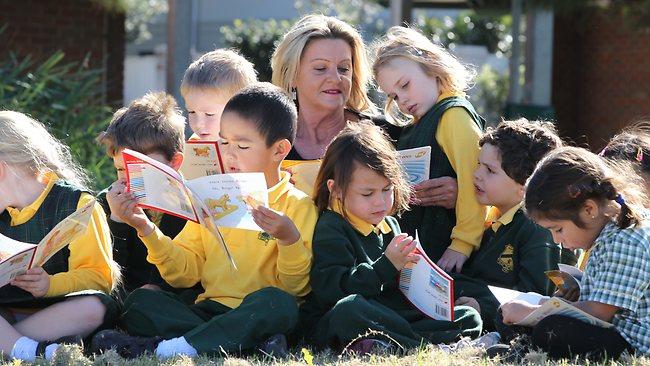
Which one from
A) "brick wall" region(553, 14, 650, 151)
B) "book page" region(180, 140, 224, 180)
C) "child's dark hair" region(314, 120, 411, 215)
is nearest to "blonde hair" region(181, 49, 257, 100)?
"book page" region(180, 140, 224, 180)

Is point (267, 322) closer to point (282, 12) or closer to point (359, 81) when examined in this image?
point (359, 81)

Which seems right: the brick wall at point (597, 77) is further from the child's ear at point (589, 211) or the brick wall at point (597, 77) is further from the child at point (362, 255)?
the child's ear at point (589, 211)

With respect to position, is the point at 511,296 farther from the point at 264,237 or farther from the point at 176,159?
the point at 176,159

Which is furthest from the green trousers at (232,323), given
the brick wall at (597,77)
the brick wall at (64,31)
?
the brick wall at (597,77)

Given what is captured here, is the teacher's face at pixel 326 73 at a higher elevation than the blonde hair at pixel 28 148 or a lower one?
higher

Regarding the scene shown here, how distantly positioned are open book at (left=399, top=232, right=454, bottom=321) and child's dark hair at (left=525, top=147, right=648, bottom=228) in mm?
494

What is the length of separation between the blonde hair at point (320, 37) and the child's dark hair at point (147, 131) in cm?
77

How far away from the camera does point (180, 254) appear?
14.9 feet

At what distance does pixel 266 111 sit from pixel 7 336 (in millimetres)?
1381

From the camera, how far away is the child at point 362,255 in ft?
14.3

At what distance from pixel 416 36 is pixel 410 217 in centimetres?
89

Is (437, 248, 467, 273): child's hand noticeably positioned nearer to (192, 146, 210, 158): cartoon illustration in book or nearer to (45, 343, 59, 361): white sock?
(192, 146, 210, 158): cartoon illustration in book

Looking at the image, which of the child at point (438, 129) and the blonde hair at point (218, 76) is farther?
the blonde hair at point (218, 76)

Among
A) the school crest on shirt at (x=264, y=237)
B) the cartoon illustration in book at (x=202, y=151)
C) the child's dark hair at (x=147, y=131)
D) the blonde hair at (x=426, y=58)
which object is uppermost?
the blonde hair at (x=426, y=58)
